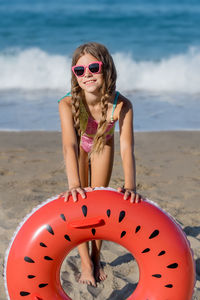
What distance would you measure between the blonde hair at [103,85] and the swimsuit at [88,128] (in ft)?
0.18

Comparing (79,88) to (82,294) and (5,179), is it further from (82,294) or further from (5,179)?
(5,179)

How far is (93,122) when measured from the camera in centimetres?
248

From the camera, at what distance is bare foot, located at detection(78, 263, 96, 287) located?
103 inches

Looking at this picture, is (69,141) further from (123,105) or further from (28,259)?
(28,259)

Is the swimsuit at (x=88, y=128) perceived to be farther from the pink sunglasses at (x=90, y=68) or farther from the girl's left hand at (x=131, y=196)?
the girl's left hand at (x=131, y=196)

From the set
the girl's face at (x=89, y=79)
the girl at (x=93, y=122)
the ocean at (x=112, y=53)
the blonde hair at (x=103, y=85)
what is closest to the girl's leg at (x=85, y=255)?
the girl at (x=93, y=122)

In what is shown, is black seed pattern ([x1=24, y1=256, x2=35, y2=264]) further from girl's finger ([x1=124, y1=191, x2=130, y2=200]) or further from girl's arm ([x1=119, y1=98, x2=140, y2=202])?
girl's arm ([x1=119, y1=98, x2=140, y2=202])

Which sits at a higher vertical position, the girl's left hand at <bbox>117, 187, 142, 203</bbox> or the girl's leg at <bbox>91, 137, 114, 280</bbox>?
the girl's left hand at <bbox>117, 187, 142, 203</bbox>

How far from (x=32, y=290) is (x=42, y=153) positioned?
9.93 ft

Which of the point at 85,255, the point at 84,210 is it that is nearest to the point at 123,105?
the point at 84,210

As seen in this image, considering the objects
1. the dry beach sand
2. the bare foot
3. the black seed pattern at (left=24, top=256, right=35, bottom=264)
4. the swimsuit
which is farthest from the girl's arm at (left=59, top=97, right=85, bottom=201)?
the dry beach sand

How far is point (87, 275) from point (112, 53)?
1097 centimetres

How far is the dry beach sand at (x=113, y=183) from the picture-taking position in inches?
106

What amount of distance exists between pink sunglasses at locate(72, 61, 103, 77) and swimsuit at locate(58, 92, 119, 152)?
0.20 meters
